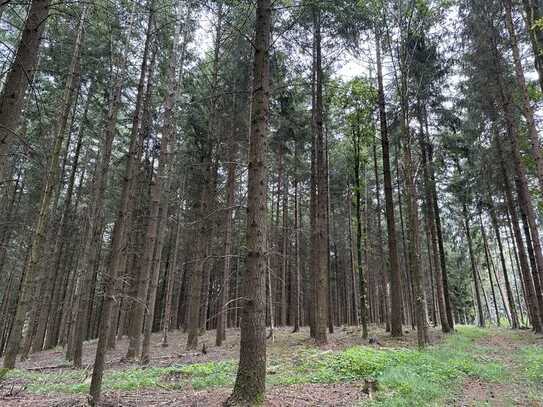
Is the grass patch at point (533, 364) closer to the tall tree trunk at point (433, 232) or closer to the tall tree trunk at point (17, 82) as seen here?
the tall tree trunk at point (433, 232)

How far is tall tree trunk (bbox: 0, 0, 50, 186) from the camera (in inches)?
139

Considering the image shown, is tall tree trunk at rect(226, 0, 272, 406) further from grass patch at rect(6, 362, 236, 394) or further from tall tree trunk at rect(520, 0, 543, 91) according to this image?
tall tree trunk at rect(520, 0, 543, 91)

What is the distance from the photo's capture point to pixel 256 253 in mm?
5059

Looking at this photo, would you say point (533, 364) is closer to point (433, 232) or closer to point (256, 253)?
point (256, 253)

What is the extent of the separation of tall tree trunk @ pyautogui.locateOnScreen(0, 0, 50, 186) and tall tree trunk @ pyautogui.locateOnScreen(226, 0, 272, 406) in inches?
115

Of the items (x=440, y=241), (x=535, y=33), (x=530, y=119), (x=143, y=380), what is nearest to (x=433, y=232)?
(x=440, y=241)

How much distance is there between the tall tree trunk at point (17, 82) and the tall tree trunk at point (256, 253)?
2.93 meters

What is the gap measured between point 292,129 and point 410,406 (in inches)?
505

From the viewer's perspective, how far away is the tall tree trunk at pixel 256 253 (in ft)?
15.4

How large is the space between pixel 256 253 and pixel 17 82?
3.44 meters

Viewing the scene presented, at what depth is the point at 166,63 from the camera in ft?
38.5

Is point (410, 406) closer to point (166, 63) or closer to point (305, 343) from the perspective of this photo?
point (305, 343)

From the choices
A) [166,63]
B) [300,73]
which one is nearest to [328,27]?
[300,73]

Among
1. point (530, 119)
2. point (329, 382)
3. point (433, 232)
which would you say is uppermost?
point (530, 119)
